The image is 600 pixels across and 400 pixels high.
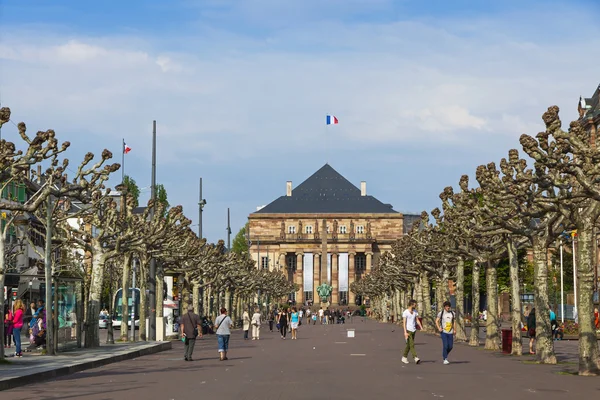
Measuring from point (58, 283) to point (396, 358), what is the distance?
1140cm

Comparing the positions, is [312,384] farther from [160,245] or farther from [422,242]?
[422,242]

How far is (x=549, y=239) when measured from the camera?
117ft

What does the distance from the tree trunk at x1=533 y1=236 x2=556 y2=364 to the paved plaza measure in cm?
64

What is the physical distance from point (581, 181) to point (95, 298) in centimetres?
2150

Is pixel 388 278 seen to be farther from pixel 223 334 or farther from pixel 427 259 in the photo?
pixel 223 334

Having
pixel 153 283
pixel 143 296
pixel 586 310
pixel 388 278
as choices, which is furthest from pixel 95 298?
pixel 388 278

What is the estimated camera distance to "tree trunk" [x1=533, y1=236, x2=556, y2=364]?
34406mm

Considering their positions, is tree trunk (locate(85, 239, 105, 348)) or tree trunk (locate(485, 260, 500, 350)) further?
tree trunk (locate(485, 260, 500, 350))

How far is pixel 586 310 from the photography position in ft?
93.8

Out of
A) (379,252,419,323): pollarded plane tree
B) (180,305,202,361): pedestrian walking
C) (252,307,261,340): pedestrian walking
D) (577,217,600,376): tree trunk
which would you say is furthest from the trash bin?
(379,252,419,323): pollarded plane tree

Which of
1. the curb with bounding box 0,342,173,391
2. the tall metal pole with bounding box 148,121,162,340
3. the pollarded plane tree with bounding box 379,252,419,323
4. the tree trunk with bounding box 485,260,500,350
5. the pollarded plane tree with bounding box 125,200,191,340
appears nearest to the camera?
the curb with bounding box 0,342,173,391

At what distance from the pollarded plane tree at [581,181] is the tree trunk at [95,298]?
18774 mm

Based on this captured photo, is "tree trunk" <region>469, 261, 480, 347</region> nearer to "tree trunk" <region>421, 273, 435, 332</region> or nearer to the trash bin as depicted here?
the trash bin

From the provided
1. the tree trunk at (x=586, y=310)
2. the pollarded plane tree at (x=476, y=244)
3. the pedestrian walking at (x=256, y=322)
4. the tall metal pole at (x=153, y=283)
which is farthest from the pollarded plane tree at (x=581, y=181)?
the pedestrian walking at (x=256, y=322)
